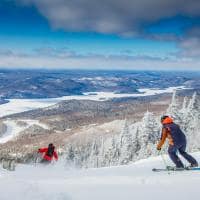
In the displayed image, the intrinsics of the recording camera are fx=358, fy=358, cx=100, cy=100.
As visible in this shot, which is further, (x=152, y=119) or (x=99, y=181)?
(x=152, y=119)

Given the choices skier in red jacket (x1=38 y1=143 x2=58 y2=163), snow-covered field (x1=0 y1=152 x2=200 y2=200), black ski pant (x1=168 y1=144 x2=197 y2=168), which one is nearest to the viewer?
snow-covered field (x1=0 y1=152 x2=200 y2=200)

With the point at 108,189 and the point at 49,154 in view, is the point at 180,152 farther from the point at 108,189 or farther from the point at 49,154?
the point at 49,154

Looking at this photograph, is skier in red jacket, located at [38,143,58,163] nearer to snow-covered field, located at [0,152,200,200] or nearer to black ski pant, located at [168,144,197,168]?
snow-covered field, located at [0,152,200,200]

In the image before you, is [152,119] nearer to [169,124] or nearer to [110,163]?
[110,163]

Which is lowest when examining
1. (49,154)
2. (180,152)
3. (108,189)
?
(49,154)

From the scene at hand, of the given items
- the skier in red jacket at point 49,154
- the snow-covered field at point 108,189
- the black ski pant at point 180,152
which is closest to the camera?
the snow-covered field at point 108,189

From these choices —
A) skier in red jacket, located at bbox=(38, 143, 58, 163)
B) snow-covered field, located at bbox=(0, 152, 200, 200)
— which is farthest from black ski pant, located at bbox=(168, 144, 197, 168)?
skier in red jacket, located at bbox=(38, 143, 58, 163)

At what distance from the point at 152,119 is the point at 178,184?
46.8 m

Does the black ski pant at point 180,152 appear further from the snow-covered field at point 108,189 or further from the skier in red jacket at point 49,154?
the skier in red jacket at point 49,154

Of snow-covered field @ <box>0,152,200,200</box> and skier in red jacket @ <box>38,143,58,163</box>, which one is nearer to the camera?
snow-covered field @ <box>0,152,200,200</box>

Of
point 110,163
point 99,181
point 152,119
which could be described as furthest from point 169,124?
point 110,163

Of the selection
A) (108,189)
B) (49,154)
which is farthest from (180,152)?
(49,154)

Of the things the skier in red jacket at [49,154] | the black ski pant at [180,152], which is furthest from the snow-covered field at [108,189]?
the skier in red jacket at [49,154]

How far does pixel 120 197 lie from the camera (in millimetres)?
11945
